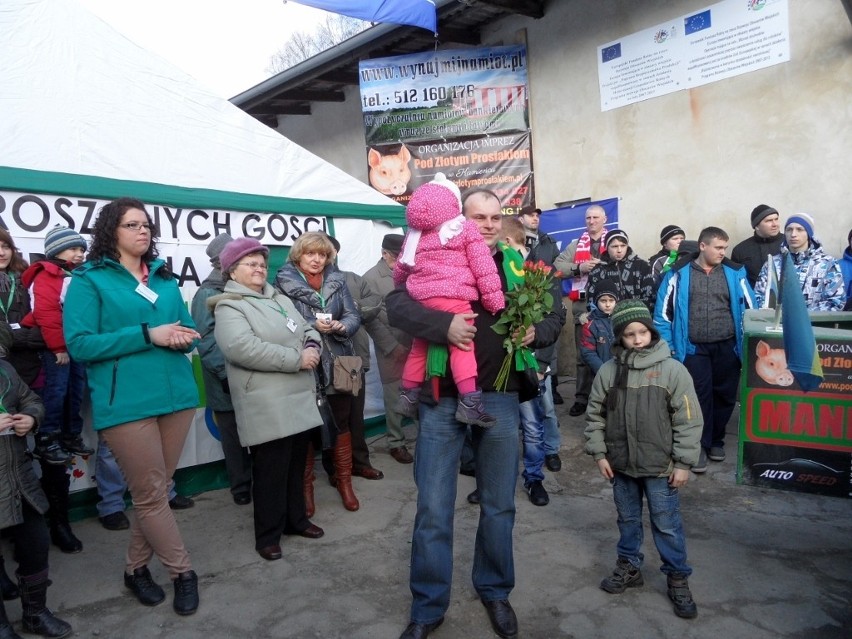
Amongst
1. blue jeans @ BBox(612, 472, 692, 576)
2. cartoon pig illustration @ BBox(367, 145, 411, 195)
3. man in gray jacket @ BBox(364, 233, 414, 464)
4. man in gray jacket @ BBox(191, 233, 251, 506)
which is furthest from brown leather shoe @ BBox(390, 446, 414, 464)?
cartoon pig illustration @ BBox(367, 145, 411, 195)

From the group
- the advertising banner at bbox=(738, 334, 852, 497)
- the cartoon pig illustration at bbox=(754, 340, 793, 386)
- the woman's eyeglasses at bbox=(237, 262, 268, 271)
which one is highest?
the woman's eyeglasses at bbox=(237, 262, 268, 271)

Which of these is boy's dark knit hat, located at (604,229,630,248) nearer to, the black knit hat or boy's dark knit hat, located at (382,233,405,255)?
the black knit hat

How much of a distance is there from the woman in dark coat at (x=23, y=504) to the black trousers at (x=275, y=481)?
1112 mm

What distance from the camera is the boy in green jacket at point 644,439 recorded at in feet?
10.6

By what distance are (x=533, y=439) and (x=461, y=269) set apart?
2.22 meters

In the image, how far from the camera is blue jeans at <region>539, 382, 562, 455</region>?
15.9 feet

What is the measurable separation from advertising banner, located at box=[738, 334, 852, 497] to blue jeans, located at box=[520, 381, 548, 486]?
4.83ft

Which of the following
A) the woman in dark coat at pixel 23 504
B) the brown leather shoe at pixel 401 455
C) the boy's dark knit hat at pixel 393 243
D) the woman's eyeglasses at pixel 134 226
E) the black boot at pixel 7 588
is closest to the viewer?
the woman in dark coat at pixel 23 504

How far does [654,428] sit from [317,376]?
2284 millimetres

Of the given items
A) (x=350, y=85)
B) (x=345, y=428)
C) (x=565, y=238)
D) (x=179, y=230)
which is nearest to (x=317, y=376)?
(x=345, y=428)

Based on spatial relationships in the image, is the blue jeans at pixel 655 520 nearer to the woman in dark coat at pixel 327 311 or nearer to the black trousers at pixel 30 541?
the woman in dark coat at pixel 327 311

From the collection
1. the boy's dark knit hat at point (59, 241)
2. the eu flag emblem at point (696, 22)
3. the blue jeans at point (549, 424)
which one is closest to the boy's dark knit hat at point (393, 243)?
the blue jeans at point (549, 424)

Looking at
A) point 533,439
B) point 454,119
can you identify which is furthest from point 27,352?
point 454,119

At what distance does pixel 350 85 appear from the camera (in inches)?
454
